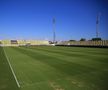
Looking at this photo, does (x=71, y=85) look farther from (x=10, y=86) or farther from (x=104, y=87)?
(x=10, y=86)

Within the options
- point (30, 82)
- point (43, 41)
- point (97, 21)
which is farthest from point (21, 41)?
point (30, 82)

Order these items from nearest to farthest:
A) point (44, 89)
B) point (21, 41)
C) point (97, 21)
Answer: point (44, 89)
point (97, 21)
point (21, 41)

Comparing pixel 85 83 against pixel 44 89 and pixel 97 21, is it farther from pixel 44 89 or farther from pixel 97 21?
pixel 97 21

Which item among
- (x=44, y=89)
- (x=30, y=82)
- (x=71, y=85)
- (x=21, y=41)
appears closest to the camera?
(x=44, y=89)

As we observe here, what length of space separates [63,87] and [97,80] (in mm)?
2262

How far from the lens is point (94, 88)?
297 inches

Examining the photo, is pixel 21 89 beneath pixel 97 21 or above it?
beneath

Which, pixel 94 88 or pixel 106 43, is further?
Result: pixel 106 43

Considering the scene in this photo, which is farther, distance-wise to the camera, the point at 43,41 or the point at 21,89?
the point at 43,41

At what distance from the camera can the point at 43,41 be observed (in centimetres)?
15038

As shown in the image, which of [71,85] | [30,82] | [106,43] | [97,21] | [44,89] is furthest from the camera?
[97,21]

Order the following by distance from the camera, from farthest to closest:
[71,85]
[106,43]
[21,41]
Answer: [21,41]
[106,43]
[71,85]

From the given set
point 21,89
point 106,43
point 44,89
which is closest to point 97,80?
point 44,89

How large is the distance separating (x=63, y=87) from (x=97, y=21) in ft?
196
